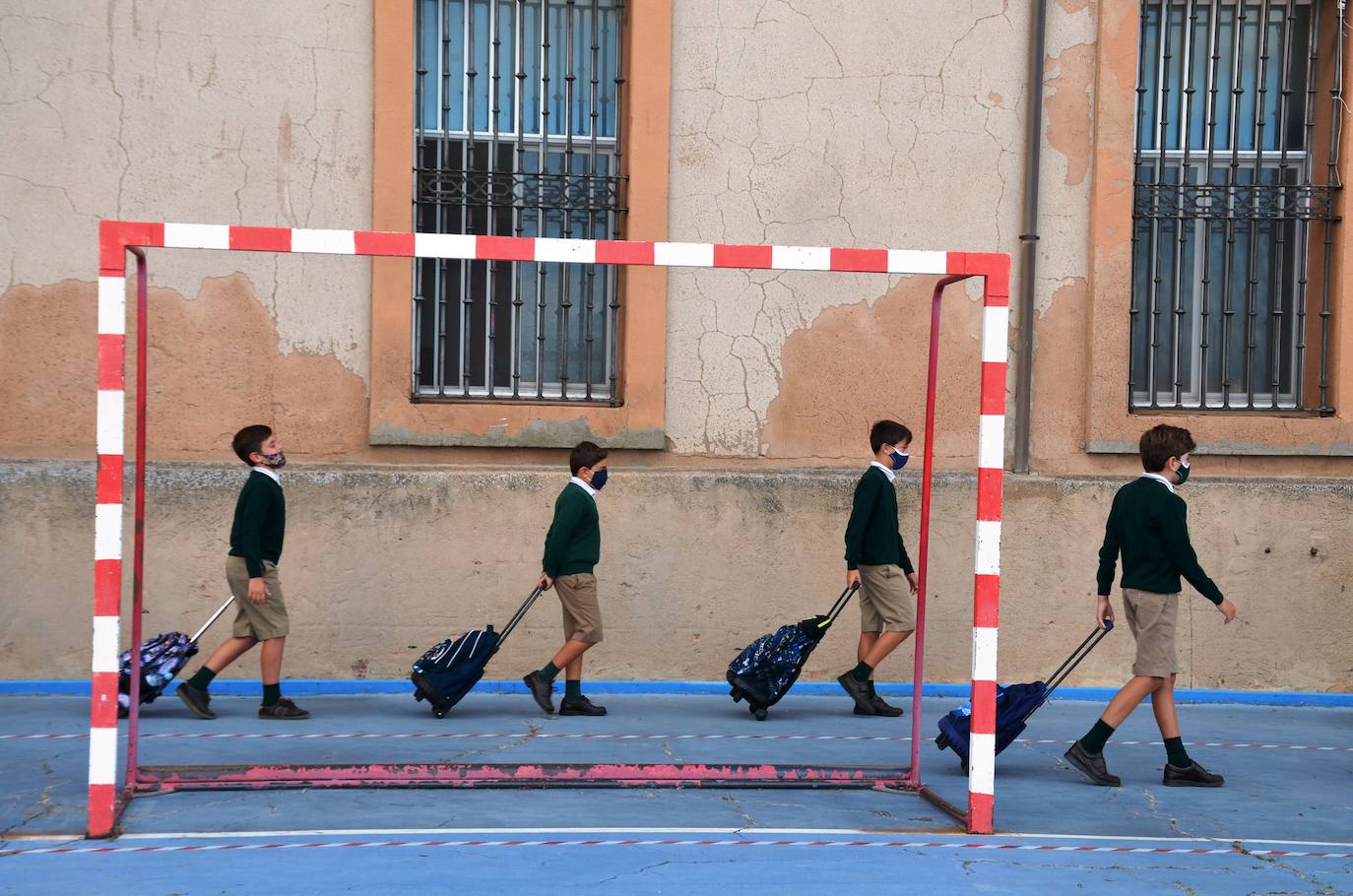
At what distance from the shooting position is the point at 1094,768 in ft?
23.0

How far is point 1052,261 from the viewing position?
10.0 meters

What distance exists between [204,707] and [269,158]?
143 inches

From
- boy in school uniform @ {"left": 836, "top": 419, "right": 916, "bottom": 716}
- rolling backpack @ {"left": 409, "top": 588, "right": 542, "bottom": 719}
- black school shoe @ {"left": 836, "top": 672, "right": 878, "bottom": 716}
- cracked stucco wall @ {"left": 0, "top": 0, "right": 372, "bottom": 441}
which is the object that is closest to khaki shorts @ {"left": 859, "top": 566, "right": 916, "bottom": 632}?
boy in school uniform @ {"left": 836, "top": 419, "right": 916, "bottom": 716}

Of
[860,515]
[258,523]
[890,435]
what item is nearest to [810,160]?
[890,435]

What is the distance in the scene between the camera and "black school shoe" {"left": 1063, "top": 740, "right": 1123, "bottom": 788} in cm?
702

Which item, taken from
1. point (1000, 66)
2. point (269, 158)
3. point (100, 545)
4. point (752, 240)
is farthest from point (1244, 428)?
point (100, 545)

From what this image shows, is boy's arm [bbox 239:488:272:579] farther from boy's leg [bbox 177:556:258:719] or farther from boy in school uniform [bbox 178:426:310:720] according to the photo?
boy's leg [bbox 177:556:258:719]

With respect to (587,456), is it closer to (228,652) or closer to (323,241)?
(228,652)

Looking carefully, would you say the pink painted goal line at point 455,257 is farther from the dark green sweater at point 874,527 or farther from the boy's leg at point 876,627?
the boy's leg at point 876,627

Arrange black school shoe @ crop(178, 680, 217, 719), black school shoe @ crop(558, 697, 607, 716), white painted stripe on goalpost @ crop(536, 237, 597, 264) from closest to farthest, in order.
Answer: white painted stripe on goalpost @ crop(536, 237, 597, 264), black school shoe @ crop(178, 680, 217, 719), black school shoe @ crop(558, 697, 607, 716)

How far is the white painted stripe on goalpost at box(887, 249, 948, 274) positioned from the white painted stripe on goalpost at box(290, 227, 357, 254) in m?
2.23

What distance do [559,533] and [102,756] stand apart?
3.24 meters

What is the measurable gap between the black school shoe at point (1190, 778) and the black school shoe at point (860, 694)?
2.18 m

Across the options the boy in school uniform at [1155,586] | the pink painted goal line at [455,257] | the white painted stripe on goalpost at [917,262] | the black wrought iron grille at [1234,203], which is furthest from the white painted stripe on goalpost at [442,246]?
the black wrought iron grille at [1234,203]
